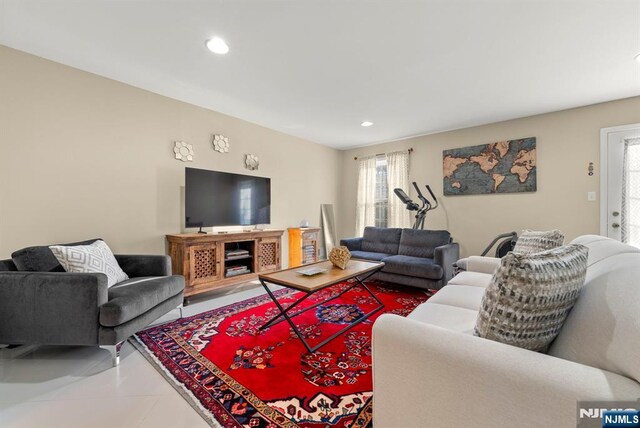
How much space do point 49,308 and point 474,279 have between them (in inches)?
124

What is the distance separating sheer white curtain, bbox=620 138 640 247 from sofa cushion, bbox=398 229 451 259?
1.93m

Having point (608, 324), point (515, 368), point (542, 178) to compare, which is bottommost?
point (515, 368)

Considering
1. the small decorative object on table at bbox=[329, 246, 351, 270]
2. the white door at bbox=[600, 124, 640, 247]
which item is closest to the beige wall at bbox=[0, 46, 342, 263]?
the small decorative object on table at bbox=[329, 246, 351, 270]

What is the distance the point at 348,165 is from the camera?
5.74m

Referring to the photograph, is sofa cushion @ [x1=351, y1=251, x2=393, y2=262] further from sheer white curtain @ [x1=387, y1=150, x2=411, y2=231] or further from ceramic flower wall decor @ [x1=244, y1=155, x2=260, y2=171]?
ceramic flower wall decor @ [x1=244, y1=155, x2=260, y2=171]

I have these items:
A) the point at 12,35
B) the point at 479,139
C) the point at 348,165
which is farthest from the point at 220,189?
the point at 479,139

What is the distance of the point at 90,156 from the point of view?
8.65ft

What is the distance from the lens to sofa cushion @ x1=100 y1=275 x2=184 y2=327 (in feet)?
5.73

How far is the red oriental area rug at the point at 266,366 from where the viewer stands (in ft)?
4.48

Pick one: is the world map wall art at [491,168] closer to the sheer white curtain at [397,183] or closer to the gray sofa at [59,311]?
the sheer white curtain at [397,183]

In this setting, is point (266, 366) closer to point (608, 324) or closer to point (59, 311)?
point (59, 311)

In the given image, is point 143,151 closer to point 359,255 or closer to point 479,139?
point 359,255

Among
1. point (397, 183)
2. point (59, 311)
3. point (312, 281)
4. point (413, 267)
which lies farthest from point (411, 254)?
point (59, 311)

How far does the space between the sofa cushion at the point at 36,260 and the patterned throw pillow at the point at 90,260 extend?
71 millimetres
